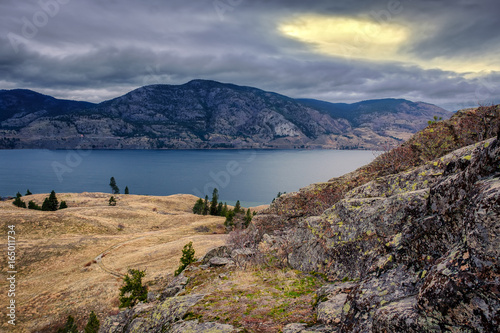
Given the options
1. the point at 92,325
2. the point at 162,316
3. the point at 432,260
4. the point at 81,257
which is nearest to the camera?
the point at 432,260

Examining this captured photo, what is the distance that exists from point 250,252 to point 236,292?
22.6ft

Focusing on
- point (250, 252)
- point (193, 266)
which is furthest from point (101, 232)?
point (250, 252)

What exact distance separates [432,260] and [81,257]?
188 ft

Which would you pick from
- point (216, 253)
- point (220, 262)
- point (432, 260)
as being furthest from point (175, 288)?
point (432, 260)

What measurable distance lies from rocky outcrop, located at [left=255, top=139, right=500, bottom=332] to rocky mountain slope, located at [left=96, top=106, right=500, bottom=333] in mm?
18

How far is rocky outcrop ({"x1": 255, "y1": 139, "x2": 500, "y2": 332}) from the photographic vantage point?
3978mm

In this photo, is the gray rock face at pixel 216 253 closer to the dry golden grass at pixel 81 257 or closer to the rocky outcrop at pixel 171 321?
the rocky outcrop at pixel 171 321

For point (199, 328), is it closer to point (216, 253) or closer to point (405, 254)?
point (405, 254)

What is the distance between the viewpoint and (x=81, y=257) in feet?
160

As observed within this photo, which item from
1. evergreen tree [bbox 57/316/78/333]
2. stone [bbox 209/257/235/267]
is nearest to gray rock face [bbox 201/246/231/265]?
stone [bbox 209/257/235/267]

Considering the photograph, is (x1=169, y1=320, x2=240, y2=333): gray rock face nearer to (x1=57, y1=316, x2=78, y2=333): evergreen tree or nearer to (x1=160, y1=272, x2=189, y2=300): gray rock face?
(x1=160, y1=272, x2=189, y2=300): gray rock face

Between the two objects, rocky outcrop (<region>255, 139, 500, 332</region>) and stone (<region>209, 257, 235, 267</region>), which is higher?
rocky outcrop (<region>255, 139, 500, 332</region>)

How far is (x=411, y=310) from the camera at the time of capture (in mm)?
4707

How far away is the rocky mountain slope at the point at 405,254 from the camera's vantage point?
13.5 feet
